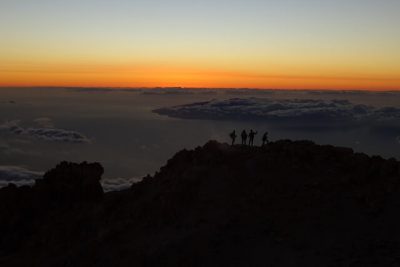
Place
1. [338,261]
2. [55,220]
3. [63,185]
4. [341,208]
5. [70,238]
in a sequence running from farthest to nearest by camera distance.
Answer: [63,185] < [55,220] < [70,238] < [341,208] < [338,261]

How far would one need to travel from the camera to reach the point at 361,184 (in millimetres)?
30578

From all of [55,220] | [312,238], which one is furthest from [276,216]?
[55,220]

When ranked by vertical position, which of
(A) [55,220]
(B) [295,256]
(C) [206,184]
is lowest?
(A) [55,220]

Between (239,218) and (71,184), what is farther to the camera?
(71,184)

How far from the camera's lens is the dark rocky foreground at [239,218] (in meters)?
26.4

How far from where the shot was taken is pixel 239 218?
2902cm

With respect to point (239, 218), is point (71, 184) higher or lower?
lower

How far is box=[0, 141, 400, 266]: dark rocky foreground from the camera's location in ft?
86.5

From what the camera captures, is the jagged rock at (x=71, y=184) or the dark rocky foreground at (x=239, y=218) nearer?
the dark rocky foreground at (x=239, y=218)

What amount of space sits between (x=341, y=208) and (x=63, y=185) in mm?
25320

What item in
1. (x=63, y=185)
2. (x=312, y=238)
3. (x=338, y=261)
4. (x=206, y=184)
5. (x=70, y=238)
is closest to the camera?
(x=338, y=261)

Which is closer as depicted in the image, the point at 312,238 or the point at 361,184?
the point at 312,238

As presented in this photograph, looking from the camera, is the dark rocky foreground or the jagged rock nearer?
the dark rocky foreground

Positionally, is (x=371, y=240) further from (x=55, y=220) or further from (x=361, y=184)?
(x=55, y=220)
